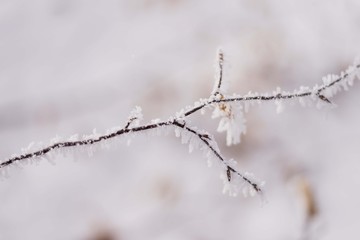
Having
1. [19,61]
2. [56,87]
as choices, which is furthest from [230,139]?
[19,61]

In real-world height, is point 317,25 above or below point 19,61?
below

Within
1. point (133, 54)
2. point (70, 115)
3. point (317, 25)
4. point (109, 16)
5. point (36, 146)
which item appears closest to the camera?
point (36, 146)

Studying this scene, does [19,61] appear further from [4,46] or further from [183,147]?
[183,147]

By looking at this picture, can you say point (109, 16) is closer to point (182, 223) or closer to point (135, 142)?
point (135, 142)

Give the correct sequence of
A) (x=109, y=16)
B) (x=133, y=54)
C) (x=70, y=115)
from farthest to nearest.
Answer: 1. (x=109, y=16)
2. (x=133, y=54)
3. (x=70, y=115)

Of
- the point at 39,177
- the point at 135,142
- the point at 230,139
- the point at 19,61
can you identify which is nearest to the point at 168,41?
the point at 135,142

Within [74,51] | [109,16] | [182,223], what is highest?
[109,16]

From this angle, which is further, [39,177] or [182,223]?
[39,177]
